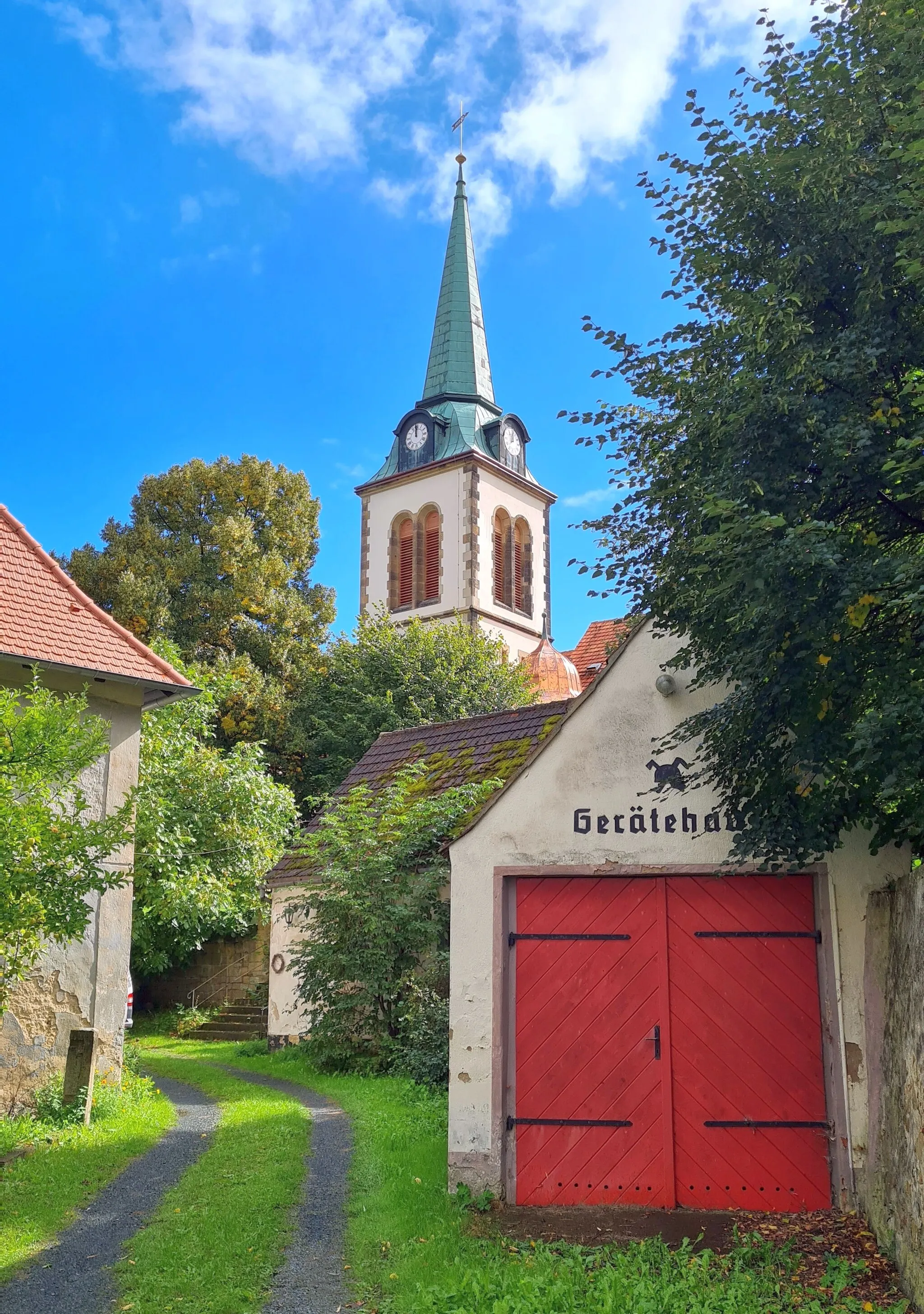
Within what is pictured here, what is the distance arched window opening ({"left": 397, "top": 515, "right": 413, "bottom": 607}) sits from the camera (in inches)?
1893

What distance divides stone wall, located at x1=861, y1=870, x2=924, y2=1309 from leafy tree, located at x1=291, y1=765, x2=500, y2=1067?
7042mm

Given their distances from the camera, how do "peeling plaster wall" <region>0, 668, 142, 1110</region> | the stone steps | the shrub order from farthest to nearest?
the stone steps
the shrub
"peeling plaster wall" <region>0, 668, 142, 1110</region>

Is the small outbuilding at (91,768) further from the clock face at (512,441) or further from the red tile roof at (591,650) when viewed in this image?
the clock face at (512,441)

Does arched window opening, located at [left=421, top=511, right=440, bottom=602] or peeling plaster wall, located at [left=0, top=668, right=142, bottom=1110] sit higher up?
arched window opening, located at [left=421, top=511, right=440, bottom=602]

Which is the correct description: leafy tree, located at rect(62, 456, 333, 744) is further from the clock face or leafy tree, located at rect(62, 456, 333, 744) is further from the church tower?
the clock face

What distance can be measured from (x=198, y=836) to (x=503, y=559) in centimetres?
2708

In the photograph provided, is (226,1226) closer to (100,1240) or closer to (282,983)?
(100,1240)

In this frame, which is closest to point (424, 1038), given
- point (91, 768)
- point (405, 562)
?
point (91, 768)

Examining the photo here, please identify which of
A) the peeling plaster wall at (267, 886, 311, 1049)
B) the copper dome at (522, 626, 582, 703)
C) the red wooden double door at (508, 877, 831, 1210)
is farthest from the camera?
the copper dome at (522, 626, 582, 703)

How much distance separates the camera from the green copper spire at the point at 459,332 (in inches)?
1986

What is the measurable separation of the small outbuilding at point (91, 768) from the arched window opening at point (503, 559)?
33.2m

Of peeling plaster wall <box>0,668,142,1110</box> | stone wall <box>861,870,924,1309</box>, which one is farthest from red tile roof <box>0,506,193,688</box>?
stone wall <box>861,870,924,1309</box>

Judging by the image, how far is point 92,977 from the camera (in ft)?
42.2

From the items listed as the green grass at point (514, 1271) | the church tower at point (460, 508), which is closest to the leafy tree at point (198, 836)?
the green grass at point (514, 1271)
